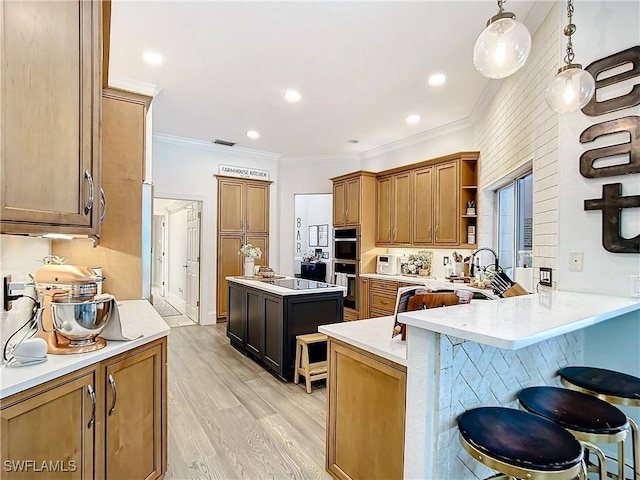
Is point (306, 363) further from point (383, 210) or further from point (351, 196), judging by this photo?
point (351, 196)

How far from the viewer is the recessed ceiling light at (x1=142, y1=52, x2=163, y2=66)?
3.16m

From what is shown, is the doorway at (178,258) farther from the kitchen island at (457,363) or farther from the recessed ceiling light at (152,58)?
the kitchen island at (457,363)

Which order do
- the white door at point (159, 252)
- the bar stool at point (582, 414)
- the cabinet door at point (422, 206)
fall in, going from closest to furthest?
1. the bar stool at point (582, 414)
2. the cabinet door at point (422, 206)
3. the white door at point (159, 252)

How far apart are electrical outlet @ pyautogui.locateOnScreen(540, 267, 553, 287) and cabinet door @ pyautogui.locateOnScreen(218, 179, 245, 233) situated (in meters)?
4.93

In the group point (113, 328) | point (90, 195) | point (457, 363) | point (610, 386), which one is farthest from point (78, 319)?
point (610, 386)

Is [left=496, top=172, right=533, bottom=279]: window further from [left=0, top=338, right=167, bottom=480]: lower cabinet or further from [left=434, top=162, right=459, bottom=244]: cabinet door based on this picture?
[left=0, top=338, right=167, bottom=480]: lower cabinet

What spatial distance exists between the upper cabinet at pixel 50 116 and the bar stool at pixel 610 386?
2.43 m

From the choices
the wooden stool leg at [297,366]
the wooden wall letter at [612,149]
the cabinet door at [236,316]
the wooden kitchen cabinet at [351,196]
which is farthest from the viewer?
the wooden kitchen cabinet at [351,196]

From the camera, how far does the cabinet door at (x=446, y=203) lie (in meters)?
4.70

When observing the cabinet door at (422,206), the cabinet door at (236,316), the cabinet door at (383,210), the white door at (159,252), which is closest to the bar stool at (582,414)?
the cabinet door at (236,316)

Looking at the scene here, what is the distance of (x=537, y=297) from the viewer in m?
1.92

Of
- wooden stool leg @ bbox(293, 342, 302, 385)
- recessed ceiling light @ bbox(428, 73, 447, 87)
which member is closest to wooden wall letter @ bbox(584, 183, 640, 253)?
recessed ceiling light @ bbox(428, 73, 447, 87)

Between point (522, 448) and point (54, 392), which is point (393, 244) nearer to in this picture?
point (522, 448)

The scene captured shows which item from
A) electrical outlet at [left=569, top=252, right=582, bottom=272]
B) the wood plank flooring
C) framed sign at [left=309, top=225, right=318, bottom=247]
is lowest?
the wood plank flooring
